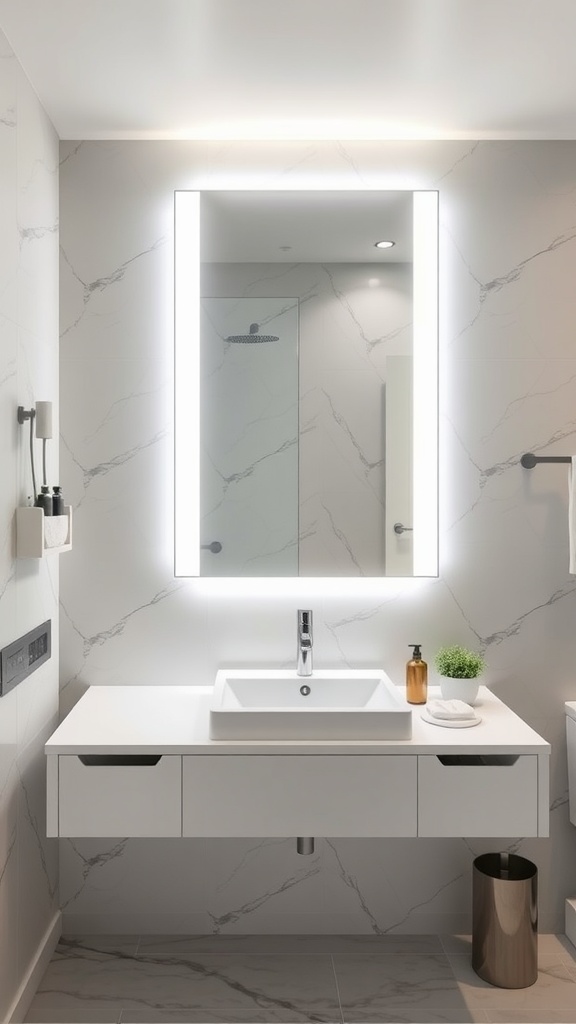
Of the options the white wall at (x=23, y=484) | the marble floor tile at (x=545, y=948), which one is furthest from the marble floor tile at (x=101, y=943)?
the marble floor tile at (x=545, y=948)

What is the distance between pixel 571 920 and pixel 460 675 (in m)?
0.92

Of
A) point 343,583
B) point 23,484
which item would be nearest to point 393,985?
point 343,583

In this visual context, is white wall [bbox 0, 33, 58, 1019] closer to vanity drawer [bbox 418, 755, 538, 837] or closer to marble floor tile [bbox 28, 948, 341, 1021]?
marble floor tile [bbox 28, 948, 341, 1021]

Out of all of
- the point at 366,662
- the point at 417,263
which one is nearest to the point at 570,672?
the point at 366,662

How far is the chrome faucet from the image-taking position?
2449 mm

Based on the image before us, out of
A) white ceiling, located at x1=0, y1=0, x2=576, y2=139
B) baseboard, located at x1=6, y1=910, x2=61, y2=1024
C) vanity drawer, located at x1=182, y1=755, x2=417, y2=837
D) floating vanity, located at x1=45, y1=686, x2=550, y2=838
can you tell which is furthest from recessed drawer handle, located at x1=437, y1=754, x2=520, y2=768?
white ceiling, located at x1=0, y1=0, x2=576, y2=139

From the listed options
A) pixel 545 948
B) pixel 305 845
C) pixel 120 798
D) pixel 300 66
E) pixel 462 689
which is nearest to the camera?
pixel 120 798

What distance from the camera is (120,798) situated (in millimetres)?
2051

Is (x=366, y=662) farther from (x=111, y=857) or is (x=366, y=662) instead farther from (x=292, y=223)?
(x=292, y=223)

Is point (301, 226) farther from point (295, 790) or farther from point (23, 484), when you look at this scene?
point (295, 790)

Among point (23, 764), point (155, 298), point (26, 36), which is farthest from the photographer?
point (155, 298)

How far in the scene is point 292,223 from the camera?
259 cm

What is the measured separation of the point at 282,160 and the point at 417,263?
553mm

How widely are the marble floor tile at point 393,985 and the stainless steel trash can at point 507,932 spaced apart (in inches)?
5.1
